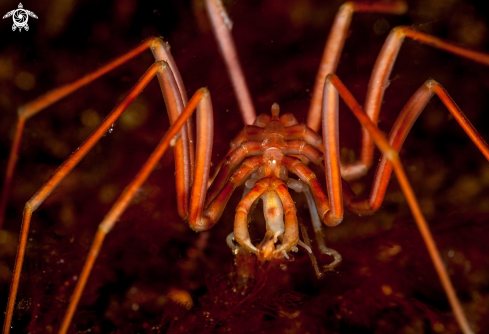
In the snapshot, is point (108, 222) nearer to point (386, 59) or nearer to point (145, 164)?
point (145, 164)

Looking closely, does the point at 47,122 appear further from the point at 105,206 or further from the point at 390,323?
the point at 390,323

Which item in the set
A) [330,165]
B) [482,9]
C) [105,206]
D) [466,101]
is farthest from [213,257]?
[482,9]

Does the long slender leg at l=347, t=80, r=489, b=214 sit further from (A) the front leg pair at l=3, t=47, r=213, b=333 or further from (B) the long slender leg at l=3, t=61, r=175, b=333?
(B) the long slender leg at l=3, t=61, r=175, b=333

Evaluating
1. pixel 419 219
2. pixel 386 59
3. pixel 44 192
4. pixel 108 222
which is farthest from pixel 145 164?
pixel 386 59

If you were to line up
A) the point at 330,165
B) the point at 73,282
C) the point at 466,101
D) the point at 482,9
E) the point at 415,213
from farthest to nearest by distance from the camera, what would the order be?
the point at 466,101
the point at 482,9
the point at 73,282
the point at 330,165
the point at 415,213

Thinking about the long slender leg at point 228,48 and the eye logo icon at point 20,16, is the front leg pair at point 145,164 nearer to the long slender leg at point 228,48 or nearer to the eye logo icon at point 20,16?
the long slender leg at point 228,48

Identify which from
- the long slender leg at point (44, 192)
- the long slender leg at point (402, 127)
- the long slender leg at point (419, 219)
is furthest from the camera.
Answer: the long slender leg at point (402, 127)

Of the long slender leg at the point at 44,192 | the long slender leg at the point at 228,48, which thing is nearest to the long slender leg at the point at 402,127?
the long slender leg at the point at 228,48
